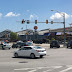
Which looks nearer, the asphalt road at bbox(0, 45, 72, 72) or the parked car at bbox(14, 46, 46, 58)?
the asphalt road at bbox(0, 45, 72, 72)

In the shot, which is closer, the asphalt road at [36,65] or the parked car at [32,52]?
the asphalt road at [36,65]

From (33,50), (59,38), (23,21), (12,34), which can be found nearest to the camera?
(33,50)

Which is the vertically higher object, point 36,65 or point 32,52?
point 32,52

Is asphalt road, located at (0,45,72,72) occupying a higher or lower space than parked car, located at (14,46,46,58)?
lower

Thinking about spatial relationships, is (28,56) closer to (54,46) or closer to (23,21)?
(23,21)

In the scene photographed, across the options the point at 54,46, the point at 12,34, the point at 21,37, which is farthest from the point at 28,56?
the point at 21,37

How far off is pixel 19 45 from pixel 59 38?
145ft

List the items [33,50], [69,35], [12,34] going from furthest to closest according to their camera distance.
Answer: [12,34], [69,35], [33,50]

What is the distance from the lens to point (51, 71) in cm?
1095

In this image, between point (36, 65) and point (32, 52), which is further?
point (32, 52)

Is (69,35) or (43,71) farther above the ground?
(69,35)

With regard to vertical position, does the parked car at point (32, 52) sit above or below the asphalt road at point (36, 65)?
above

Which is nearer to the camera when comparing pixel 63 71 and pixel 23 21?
pixel 63 71

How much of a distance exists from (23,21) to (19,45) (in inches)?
304
